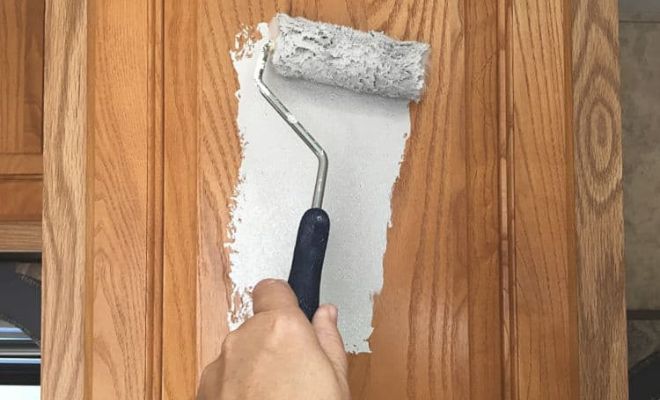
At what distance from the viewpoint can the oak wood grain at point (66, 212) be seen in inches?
24.7

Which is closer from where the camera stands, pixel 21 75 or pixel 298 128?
pixel 298 128

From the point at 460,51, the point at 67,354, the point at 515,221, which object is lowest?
the point at 67,354

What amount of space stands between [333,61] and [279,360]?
0.94 ft

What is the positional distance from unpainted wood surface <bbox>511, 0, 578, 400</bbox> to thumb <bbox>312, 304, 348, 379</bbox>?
7.5 inches

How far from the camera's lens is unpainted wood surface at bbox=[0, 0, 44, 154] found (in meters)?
0.75

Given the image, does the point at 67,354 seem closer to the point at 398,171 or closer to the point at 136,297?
the point at 136,297

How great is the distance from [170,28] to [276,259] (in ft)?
0.76

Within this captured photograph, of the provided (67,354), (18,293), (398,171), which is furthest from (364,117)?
(18,293)

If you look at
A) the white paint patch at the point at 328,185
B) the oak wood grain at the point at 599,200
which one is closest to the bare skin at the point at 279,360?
the white paint patch at the point at 328,185

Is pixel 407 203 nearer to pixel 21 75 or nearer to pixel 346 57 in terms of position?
pixel 346 57

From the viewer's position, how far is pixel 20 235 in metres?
0.78

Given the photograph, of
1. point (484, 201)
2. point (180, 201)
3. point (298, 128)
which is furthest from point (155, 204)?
point (484, 201)

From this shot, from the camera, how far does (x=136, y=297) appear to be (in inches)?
24.9

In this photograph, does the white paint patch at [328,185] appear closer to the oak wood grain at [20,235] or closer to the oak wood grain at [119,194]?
the oak wood grain at [119,194]
